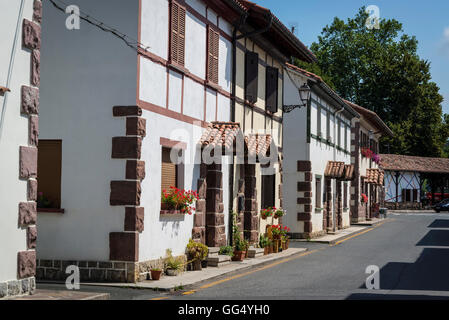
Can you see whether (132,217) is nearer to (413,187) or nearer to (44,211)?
(44,211)

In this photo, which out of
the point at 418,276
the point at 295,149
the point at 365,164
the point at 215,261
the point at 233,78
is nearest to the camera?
the point at 418,276

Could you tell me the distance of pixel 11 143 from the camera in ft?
27.0

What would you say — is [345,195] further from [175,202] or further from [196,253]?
[175,202]

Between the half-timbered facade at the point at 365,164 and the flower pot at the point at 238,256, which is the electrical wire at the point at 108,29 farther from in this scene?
the half-timbered facade at the point at 365,164

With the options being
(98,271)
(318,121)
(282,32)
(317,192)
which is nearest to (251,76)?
(282,32)

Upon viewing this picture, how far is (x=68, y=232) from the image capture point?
38.7 feet

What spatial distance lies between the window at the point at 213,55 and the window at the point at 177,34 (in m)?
1.58

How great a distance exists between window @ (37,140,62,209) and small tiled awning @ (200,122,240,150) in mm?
Result: 3493

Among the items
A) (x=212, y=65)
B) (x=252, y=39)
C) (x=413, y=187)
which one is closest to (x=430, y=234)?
(x=252, y=39)

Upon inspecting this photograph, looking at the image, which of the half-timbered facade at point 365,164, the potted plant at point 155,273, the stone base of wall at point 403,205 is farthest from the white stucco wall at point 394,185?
the potted plant at point 155,273

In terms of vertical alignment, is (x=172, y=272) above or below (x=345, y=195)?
below

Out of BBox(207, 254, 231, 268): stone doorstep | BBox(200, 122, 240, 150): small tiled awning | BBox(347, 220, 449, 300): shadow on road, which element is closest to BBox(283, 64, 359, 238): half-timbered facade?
BBox(347, 220, 449, 300): shadow on road

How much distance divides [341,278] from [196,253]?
304cm

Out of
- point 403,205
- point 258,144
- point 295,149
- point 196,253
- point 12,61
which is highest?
point 295,149
